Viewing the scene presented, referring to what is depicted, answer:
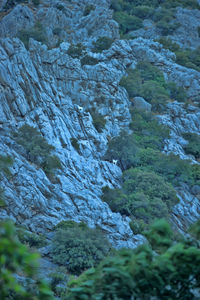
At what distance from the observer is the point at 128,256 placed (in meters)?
5.87

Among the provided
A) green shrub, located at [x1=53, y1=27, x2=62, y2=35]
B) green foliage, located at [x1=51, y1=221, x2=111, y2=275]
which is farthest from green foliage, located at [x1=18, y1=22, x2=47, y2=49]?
green foliage, located at [x1=51, y1=221, x2=111, y2=275]

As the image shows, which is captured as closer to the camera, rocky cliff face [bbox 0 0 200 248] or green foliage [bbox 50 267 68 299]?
green foliage [bbox 50 267 68 299]

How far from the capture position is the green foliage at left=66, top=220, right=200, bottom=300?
5512 mm

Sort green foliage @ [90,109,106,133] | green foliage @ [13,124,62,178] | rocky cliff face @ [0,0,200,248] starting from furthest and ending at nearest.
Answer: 1. green foliage @ [90,109,106,133]
2. green foliage @ [13,124,62,178]
3. rocky cliff face @ [0,0,200,248]

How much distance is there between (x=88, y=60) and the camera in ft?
161

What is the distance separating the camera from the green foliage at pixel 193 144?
136 ft

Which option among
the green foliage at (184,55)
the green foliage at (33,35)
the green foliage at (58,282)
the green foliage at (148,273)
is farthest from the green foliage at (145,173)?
the green foliage at (184,55)

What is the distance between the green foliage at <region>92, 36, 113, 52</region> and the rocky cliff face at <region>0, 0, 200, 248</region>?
1464 millimetres

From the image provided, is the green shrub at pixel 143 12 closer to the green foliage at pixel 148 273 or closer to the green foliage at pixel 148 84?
the green foliage at pixel 148 84

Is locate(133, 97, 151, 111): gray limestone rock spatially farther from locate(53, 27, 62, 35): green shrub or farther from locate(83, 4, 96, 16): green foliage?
locate(83, 4, 96, 16): green foliage

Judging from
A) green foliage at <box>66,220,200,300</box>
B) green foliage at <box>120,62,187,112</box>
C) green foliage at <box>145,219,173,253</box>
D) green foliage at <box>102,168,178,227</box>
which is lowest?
green foliage at <box>120,62,187,112</box>

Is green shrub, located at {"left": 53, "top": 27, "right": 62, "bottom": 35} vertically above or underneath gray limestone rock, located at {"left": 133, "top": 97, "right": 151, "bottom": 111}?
above

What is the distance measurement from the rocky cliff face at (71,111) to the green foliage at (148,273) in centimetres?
1351

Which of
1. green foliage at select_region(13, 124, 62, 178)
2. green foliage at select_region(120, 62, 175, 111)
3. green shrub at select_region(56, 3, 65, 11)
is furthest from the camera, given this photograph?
green shrub at select_region(56, 3, 65, 11)
